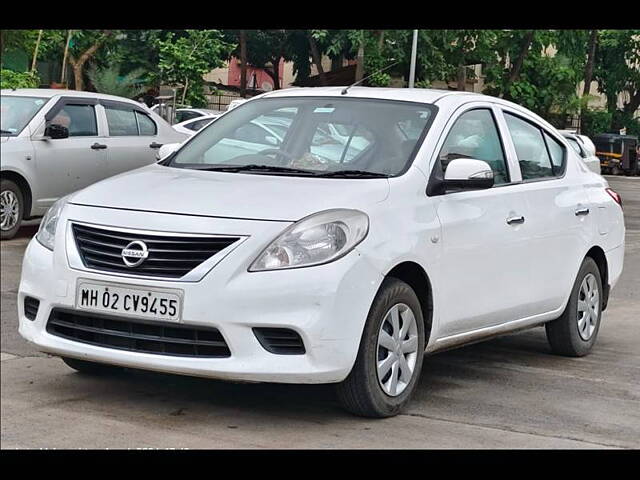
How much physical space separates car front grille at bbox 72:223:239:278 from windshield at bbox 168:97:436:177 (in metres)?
0.93

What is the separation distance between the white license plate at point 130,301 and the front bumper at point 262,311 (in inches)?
1.3

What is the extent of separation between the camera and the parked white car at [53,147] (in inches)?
475

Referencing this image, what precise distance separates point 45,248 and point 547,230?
2861 millimetres

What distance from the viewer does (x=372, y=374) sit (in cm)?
530

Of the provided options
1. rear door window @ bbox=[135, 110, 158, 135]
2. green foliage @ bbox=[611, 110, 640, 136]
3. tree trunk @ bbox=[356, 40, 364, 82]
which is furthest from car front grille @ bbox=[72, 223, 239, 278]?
green foliage @ bbox=[611, 110, 640, 136]

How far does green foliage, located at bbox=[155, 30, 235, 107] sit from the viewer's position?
32.8 meters

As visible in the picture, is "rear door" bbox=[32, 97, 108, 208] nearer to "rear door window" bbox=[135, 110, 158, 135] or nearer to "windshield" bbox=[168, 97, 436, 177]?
"rear door window" bbox=[135, 110, 158, 135]

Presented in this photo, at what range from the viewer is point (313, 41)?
37125 mm

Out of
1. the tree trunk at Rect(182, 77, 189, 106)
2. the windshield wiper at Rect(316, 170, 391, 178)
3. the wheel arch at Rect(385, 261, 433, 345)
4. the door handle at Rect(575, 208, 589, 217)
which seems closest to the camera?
the wheel arch at Rect(385, 261, 433, 345)

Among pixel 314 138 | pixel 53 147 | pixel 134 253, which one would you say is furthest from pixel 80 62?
pixel 134 253

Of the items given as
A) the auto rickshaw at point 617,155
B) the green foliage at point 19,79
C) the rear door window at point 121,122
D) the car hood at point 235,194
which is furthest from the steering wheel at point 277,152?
the auto rickshaw at point 617,155

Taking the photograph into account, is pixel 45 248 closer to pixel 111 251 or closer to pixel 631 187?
pixel 111 251

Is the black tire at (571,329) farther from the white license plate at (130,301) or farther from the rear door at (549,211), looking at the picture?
the white license plate at (130,301)

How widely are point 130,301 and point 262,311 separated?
1.79 ft
